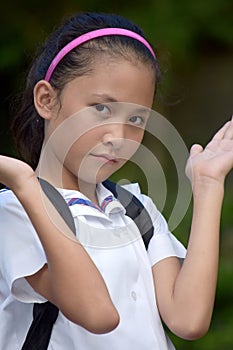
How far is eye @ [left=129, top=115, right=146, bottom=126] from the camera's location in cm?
143

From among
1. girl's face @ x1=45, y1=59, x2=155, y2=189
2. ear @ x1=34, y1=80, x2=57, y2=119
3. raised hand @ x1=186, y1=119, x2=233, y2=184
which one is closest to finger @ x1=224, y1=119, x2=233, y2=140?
raised hand @ x1=186, y1=119, x2=233, y2=184

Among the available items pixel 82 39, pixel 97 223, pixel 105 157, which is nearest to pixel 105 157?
pixel 105 157

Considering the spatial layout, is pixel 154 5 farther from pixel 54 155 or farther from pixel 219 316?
pixel 54 155

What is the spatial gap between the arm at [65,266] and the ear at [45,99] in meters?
0.20

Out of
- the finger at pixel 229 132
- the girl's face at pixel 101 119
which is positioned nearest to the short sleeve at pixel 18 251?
the girl's face at pixel 101 119

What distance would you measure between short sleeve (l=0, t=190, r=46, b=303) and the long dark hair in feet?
0.63

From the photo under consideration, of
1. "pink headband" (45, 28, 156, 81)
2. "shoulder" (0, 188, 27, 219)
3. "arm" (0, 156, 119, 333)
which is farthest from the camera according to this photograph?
"pink headband" (45, 28, 156, 81)

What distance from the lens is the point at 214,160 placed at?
1.46 metres

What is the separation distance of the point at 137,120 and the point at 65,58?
0.16 m

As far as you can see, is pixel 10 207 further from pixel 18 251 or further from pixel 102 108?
pixel 102 108

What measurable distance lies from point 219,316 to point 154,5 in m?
1.25

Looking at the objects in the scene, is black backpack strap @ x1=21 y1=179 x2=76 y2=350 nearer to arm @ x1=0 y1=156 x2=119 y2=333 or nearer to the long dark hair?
arm @ x1=0 y1=156 x2=119 y2=333

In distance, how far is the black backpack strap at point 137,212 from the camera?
1.51 metres

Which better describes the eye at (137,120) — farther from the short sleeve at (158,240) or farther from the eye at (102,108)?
the short sleeve at (158,240)
